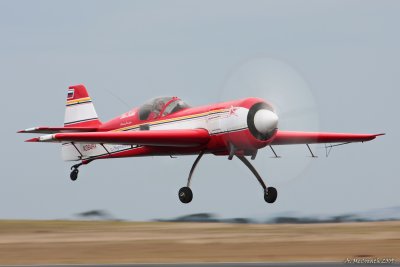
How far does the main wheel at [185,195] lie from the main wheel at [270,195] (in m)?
2.86

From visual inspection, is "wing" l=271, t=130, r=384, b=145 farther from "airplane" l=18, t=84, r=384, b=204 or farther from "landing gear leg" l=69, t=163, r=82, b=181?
"landing gear leg" l=69, t=163, r=82, b=181

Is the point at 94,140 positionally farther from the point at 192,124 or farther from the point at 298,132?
the point at 298,132

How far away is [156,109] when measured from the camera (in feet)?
103

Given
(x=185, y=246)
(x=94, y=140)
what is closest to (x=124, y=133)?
(x=94, y=140)

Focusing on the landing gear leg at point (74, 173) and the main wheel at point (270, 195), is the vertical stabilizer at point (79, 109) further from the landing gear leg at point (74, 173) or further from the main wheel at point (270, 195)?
the main wheel at point (270, 195)

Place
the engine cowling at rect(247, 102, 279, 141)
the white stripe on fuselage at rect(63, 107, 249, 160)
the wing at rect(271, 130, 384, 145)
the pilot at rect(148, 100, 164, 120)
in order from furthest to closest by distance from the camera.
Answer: the pilot at rect(148, 100, 164, 120) < the wing at rect(271, 130, 384, 145) < the white stripe on fuselage at rect(63, 107, 249, 160) < the engine cowling at rect(247, 102, 279, 141)

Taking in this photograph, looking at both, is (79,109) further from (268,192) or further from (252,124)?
(252,124)

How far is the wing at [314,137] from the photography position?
3098 cm

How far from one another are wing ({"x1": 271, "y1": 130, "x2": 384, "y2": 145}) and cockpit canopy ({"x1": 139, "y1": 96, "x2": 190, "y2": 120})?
368cm

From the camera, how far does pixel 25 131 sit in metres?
30.4

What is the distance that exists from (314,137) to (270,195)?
9.63 ft

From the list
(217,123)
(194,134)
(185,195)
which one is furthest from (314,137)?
(185,195)

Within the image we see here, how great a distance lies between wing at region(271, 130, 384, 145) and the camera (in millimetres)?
30984

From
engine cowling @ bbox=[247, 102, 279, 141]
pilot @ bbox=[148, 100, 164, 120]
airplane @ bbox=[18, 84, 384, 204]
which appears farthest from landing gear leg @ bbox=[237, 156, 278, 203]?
pilot @ bbox=[148, 100, 164, 120]
